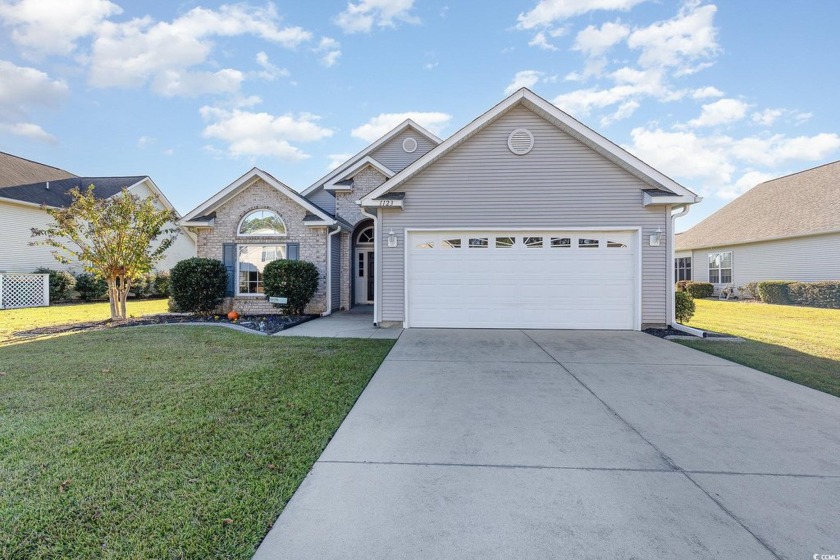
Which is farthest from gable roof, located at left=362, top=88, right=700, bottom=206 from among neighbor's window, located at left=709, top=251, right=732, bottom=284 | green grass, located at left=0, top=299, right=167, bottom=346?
neighbor's window, located at left=709, top=251, right=732, bottom=284

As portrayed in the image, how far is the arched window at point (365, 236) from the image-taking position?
48.5ft

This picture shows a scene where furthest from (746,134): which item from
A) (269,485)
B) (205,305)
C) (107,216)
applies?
(107,216)

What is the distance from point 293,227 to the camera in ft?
39.6

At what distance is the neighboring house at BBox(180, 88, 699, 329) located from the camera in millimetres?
8992

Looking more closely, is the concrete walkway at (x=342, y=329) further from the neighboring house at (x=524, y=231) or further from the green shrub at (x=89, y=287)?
the green shrub at (x=89, y=287)

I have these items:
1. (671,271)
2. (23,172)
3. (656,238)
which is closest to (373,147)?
(656,238)

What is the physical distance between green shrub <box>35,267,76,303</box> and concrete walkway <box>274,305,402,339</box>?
508 inches

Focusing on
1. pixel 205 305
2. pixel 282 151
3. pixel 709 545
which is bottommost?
pixel 709 545

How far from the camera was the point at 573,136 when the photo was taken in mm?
9070

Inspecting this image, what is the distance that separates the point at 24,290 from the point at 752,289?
3142 cm

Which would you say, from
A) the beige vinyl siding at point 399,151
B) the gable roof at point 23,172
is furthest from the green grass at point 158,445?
the gable roof at point 23,172

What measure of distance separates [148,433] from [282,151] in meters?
23.3

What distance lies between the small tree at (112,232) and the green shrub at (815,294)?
78.5 ft

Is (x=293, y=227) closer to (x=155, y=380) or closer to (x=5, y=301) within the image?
(x=155, y=380)
